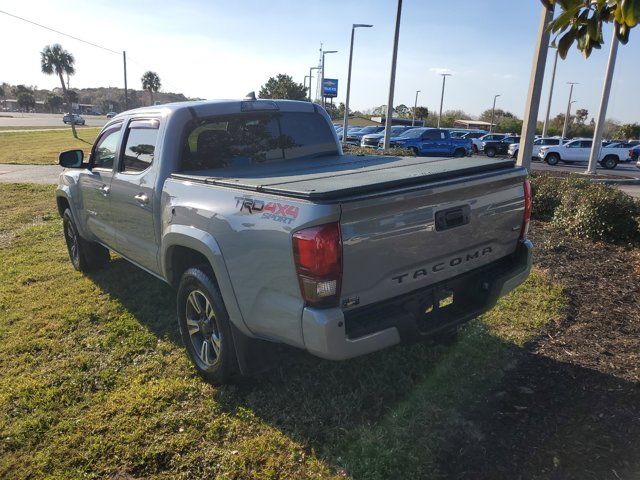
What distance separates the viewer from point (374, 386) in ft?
11.2

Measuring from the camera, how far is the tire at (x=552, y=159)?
27172 mm

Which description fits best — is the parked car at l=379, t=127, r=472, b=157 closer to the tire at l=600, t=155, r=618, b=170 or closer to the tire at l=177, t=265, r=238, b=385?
the tire at l=600, t=155, r=618, b=170

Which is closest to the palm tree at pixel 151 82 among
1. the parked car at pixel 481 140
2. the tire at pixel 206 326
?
the parked car at pixel 481 140

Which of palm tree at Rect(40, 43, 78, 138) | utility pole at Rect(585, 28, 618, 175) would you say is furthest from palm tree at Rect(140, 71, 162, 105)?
utility pole at Rect(585, 28, 618, 175)

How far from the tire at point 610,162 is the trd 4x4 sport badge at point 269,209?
2911cm

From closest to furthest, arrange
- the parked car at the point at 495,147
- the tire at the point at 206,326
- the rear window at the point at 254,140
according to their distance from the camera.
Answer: the tire at the point at 206,326
the rear window at the point at 254,140
the parked car at the point at 495,147

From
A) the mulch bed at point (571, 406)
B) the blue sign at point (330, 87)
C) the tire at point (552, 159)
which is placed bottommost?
the mulch bed at point (571, 406)

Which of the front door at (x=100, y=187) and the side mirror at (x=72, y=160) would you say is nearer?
the front door at (x=100, y=187)

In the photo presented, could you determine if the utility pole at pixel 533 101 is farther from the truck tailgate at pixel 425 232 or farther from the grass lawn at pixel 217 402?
the truck tailgate at pixel 425 232

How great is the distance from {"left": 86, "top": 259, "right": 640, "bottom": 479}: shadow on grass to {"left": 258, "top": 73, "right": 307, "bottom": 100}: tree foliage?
46.4 meters

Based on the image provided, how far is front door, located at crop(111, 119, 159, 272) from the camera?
3.94 meters

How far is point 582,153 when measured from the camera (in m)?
26.8

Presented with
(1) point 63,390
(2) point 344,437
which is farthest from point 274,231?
(1) point 63,390

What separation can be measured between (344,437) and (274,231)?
1.32 m
